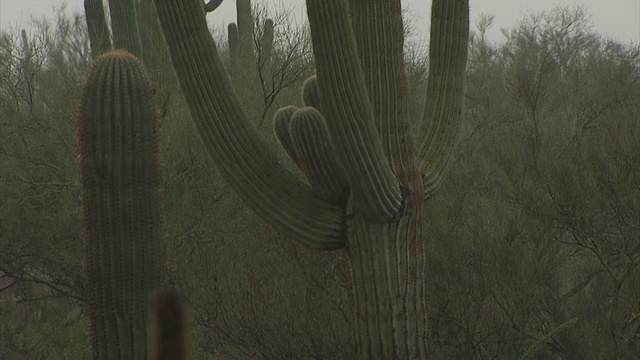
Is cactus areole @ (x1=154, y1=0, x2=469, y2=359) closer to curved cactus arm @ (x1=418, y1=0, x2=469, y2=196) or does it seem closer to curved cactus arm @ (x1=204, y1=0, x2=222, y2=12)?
curved cactus arm @ (x1=418, y1=0, x2=469, y2=196)

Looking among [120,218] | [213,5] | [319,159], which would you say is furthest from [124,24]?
[120,218]

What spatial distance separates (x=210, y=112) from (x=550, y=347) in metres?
6.87

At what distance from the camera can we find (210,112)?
16.2 ft

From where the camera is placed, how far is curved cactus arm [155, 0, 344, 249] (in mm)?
4875

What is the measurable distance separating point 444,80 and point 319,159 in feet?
3.63

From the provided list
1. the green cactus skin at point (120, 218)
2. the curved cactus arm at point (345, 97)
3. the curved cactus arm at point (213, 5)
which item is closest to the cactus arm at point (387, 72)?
the curved cactus arm at point (345, 97)

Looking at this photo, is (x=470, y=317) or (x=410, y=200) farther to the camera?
(x=470, y=317)

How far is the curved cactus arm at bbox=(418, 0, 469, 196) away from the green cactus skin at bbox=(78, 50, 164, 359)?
8.17 ft

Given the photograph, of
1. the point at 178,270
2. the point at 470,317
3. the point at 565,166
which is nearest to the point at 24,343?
the point at 178,270

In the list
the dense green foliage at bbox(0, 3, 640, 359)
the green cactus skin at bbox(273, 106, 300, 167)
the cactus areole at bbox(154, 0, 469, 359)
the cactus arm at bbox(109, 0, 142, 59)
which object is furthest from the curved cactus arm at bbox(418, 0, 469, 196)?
the cactus arm at bbox(109, 0, 142, 59)

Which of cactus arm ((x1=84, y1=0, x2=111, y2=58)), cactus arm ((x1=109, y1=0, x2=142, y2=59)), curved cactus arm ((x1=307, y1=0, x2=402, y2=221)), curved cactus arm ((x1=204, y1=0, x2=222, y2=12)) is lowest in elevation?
curved cactus arm ((x1=307, y1=0, x2=402, y2=221))

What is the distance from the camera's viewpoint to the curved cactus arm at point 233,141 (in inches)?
192

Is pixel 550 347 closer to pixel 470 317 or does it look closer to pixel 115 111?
pixel 470 317

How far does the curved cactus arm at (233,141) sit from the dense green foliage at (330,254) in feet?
14.4
